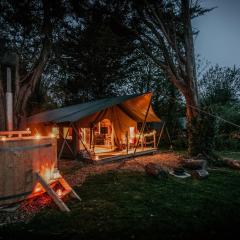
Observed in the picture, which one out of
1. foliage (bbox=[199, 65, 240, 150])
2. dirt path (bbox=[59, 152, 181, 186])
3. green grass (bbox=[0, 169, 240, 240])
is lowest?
green grass (bbox=[0, 169, 240, 240])

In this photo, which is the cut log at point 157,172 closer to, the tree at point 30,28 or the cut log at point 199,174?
the cut log at point 199,174

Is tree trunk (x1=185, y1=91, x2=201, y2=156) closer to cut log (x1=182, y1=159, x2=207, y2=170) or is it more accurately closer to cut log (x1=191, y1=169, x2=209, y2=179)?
cut log (x1=182, y1=159, x2=207, y2=170)

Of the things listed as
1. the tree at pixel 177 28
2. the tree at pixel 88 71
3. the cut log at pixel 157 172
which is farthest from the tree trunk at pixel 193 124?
the tree at pixel 88 71

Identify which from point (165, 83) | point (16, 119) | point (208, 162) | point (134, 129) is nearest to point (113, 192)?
point (16, 119)

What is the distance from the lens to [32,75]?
31.6 feet

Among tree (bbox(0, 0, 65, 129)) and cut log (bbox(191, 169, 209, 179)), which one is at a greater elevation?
tree (bbox(0, 0, 65, 129))

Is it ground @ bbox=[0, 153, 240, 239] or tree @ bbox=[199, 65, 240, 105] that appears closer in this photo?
ground @ bbox=[0, 153, 240, 239]

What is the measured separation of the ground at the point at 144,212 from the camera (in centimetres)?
424

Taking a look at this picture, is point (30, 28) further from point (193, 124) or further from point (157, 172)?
point (193, 124)

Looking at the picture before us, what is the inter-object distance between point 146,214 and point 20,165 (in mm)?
2658

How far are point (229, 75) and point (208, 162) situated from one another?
47.2ft

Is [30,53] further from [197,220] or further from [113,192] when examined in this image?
[197,220]

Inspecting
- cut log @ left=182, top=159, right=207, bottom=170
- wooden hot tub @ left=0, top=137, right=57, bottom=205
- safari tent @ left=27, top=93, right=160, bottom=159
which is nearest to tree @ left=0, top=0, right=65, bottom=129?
wooden hot tub @ left=0, top=137, right=57, bottom=205

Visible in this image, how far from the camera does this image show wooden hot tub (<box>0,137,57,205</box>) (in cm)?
524
